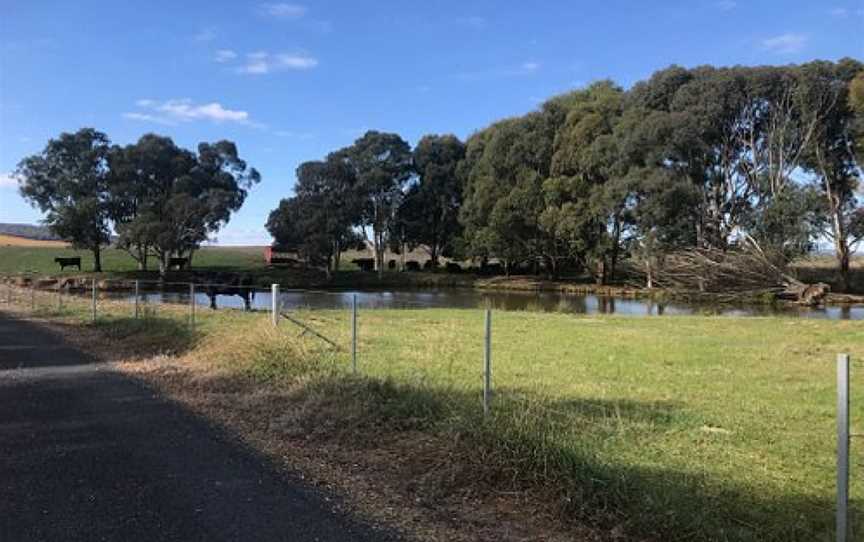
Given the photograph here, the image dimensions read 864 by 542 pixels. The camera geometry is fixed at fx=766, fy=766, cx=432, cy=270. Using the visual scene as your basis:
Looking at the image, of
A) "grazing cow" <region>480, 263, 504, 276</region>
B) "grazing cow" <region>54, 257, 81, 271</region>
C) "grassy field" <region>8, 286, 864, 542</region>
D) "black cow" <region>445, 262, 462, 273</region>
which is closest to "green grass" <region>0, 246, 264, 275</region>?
"grazing cow" <region>54, 257, 81, 271</region>

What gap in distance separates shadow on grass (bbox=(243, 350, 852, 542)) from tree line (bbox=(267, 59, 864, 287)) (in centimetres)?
4020

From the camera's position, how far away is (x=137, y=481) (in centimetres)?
607

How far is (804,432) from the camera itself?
26.6 ft

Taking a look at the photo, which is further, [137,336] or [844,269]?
[844,269]

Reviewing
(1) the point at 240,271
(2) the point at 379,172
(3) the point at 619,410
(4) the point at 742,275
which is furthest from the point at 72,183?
(3) the point at 619,410

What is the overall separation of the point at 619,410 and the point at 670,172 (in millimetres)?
42157

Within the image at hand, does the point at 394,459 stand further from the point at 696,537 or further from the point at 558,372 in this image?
the point at 558,372

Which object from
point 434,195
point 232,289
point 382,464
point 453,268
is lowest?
point 382,464

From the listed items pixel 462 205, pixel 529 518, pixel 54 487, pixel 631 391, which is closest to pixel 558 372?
pixel 631 391

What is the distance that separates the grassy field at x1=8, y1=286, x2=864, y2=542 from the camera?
5.41 meters

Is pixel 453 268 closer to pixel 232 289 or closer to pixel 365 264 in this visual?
pixel 365 264

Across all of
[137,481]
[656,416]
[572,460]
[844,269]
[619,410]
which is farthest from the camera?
[844,269]

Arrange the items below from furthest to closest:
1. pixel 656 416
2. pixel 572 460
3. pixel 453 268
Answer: pixel 453 268
pixel 656 416
pixel 572 460

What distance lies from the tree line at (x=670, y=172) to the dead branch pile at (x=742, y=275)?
4.42 ft
